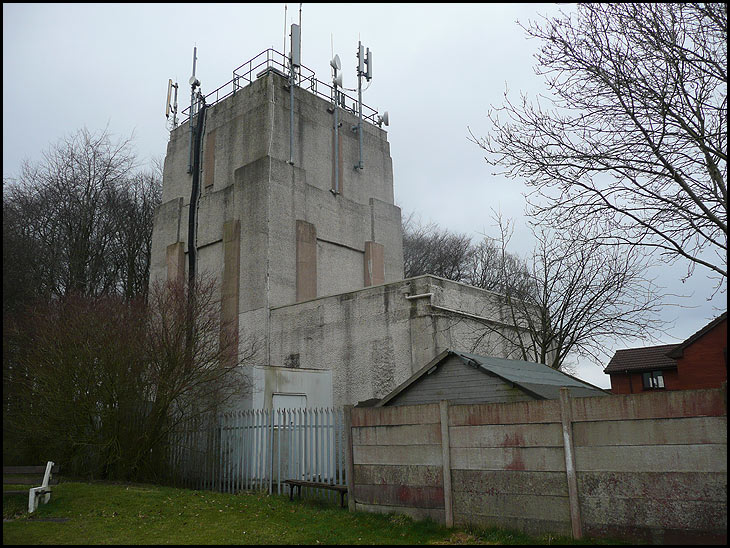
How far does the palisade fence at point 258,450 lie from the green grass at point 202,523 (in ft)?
3.34

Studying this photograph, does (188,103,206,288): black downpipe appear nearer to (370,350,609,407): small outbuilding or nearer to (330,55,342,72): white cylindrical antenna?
(330,55,342,72): white cylindrical antenna

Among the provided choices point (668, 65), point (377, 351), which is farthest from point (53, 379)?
point (668, 65)

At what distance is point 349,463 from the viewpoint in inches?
424

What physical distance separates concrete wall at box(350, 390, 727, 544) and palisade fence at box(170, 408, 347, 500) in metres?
3.05

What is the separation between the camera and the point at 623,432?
7.75 metres

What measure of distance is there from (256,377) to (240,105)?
45.3ft

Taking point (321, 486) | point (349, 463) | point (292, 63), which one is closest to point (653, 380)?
point (292, 63)

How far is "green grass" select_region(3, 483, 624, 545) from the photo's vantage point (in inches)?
340

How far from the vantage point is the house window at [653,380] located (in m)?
34.9

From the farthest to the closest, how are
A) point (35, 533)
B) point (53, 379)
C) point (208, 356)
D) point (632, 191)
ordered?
point (208, 356) → point (53, 379) → point (632, 191) → point (35, 533)

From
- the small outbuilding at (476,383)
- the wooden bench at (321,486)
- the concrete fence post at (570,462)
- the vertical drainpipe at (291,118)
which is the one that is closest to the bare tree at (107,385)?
the wooden bench at (321,486)

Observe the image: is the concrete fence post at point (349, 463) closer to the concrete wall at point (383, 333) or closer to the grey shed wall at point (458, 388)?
the grey shed wall at point (458, 388)

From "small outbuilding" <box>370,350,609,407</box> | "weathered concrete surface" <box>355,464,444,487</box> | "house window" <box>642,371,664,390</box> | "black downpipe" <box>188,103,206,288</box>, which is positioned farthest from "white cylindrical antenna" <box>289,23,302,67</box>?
"house window" <box>642,371,664,390</box>

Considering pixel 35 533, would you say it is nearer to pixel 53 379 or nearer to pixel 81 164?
pixel 53 379
